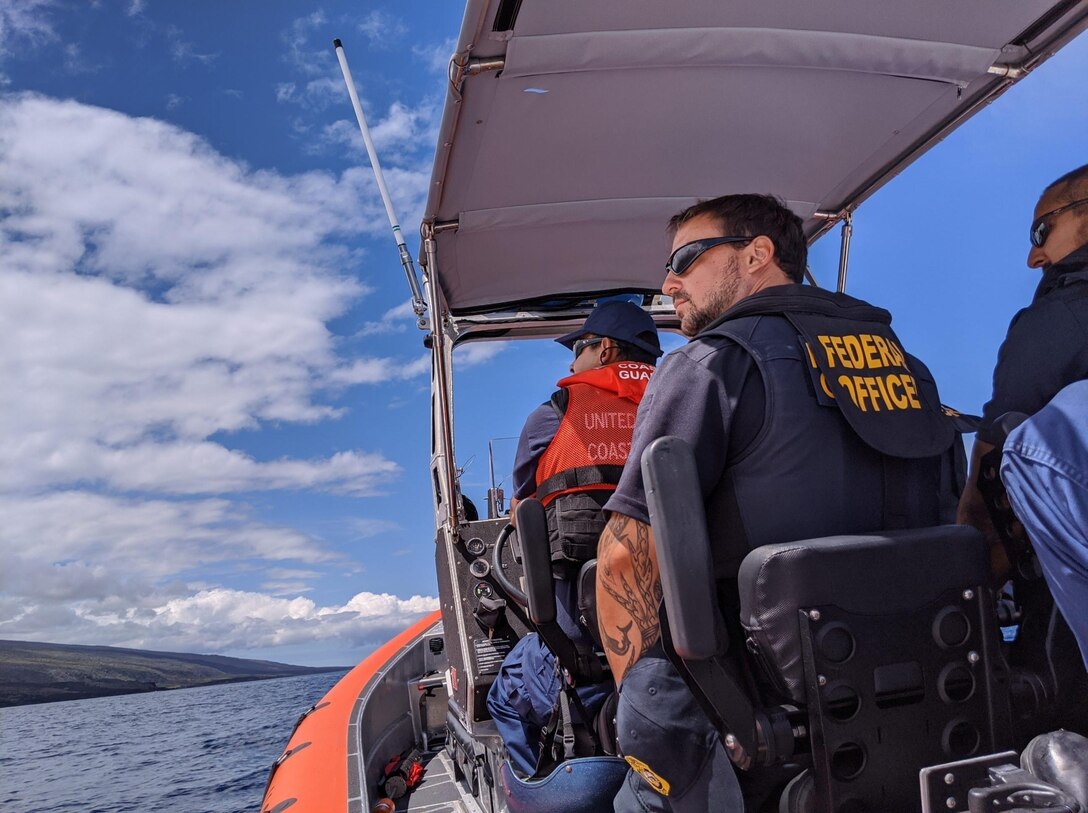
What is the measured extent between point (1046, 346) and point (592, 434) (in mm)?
1288

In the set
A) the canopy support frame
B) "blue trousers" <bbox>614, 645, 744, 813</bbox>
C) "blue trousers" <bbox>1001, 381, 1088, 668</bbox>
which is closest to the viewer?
"blue trousers" <bbox>1001, 381, 1088, 668</bbox>

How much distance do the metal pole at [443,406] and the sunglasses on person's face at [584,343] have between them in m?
0.71

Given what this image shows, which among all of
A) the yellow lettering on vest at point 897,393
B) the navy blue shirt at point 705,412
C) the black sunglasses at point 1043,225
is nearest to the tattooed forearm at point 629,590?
the navy blue shirt at point 705,412

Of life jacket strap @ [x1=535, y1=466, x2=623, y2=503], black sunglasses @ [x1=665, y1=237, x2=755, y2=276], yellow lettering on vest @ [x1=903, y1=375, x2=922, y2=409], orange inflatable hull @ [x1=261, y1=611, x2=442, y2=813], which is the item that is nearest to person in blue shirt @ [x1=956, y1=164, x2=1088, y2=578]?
yellow lettering on vest @ [x1=903, y1=375, x2=922, y2=409]

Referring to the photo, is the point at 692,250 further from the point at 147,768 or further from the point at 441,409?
the point at 147,768

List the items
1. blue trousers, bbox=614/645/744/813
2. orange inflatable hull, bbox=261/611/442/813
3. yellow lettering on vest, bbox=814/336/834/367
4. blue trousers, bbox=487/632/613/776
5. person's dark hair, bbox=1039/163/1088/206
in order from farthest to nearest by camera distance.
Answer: orange inflatable hull, bbox=261/611/442/813 → blue trousers, bbox=487/632/613/776 → person's dark hair, bbox=1039/163/1088/206 → yellow lettering on vest, bbox=814/336/834/367 → blue trousers, bbox=614/645/744/813

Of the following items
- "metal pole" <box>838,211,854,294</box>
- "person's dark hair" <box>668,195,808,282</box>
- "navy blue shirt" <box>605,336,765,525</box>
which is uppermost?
"metal pole" <box>838,211,854,294</box>

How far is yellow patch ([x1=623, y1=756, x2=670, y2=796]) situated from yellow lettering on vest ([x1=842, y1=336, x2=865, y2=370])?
2.55 ft

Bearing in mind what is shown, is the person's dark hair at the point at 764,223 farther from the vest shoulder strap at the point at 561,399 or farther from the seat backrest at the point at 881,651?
the vest shoulder strap at the point at 561,399

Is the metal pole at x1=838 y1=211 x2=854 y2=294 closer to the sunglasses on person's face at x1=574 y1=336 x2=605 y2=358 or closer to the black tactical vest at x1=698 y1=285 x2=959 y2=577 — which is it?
the sunglasses on person's face at x1=574 y1=336 x2=605 y2=358

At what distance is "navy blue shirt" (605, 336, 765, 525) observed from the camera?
1387 millimetres

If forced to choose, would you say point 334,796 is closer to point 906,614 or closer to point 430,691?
point 430,691

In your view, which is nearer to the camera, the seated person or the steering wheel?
the seated person

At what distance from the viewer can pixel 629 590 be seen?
1464mm
